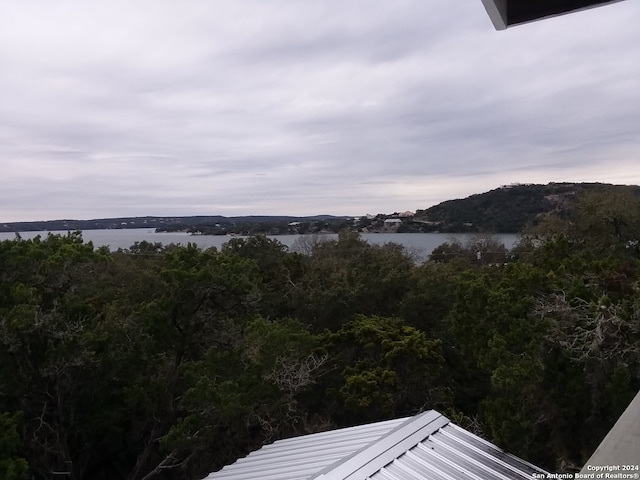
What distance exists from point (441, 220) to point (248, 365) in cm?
3678

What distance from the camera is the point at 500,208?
39156mm

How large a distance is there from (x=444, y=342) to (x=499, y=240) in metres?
22.1

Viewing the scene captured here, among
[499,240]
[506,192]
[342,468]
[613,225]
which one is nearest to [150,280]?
[342,468]

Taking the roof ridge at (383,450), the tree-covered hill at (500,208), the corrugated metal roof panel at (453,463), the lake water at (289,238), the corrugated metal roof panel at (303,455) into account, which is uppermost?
the tree-covered hill at (500,208)

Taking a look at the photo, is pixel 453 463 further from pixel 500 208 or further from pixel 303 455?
pixel 500 208

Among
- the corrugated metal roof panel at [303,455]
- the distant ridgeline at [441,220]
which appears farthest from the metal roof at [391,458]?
the distant ridgeline at [441,220]

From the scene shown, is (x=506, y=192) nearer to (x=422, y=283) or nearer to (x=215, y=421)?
(x=422, y=283)

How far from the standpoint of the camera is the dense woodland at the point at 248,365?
28.3 ft

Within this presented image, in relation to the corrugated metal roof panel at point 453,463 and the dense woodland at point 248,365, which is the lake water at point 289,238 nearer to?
the dense woodland at point 248,365

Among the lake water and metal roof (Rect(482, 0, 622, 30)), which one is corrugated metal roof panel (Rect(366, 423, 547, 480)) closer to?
metal roof (Rect(482, 0, 622, 30))

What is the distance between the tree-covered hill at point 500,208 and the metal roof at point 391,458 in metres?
26.4

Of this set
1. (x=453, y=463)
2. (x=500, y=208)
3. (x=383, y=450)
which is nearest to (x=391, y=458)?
(x=383, y=450)

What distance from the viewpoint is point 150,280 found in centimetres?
1584

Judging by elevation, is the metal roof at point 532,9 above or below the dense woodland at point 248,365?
above
